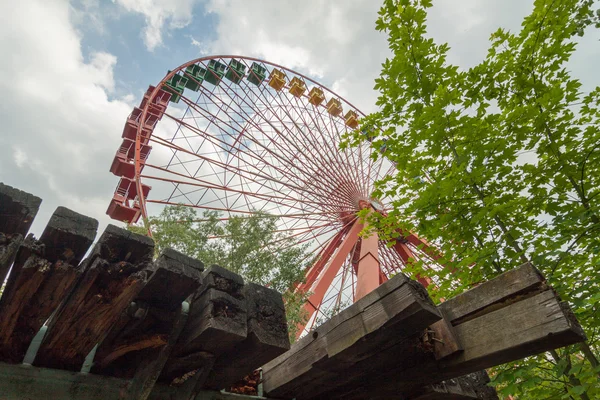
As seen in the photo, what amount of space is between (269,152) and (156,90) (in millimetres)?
4305

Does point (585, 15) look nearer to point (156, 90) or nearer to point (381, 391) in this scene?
point (381, 391)

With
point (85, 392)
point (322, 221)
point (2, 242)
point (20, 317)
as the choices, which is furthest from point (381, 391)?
point (322, 221)

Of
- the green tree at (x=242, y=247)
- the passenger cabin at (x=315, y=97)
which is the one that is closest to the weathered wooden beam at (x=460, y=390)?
the green tree at (x=242, y=247)

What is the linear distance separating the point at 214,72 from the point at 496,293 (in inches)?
573

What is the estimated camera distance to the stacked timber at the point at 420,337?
Answer: 4.37ft

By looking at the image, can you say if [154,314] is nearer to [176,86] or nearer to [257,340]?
[257,340]

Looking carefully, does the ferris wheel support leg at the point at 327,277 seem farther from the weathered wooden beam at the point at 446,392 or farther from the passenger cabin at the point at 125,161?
the passenger cabin at the point at 125,161

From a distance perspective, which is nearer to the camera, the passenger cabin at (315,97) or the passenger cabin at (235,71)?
the passenger cabin at (235,71)

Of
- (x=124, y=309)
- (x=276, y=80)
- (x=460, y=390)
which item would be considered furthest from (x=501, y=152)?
(x=276, y=80)

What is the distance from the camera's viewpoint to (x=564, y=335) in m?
1.24

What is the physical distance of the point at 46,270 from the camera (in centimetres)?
111

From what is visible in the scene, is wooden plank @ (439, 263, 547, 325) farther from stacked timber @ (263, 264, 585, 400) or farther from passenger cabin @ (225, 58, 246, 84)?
passenger cabin @ (225, 58, 246, 84)

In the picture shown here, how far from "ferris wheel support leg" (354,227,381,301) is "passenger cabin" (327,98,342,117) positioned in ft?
26.5

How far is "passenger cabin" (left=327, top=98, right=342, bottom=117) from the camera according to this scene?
55.6 ft
